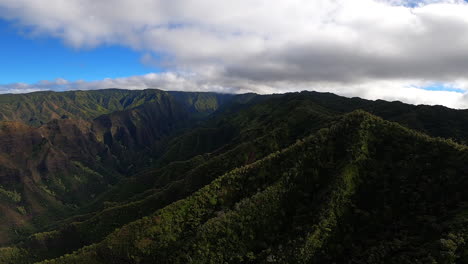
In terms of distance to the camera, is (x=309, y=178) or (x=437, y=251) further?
(x=309, y=178)

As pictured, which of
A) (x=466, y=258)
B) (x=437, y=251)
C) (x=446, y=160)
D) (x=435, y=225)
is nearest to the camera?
(x=466, y=258)

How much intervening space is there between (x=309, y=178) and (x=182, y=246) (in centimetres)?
3947

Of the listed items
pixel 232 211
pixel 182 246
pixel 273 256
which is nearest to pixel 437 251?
pixel 273 256

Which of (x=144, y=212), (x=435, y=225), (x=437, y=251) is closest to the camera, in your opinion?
(x=437, y=251)

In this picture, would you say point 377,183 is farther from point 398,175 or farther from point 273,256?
point 273,256

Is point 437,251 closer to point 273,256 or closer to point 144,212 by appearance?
point 273,256

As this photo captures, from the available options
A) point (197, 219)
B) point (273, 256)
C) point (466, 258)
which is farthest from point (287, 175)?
point (466, 258)

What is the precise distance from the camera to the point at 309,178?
75.1 meters

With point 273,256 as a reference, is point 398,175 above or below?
above

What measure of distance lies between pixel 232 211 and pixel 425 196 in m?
45.8

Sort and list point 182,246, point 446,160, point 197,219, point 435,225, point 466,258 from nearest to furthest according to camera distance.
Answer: point 466,258, point 435,225, point 446,160, point 182,246, point 197,219

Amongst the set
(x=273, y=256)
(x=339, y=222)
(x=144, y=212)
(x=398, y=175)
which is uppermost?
(x=398, y=175)

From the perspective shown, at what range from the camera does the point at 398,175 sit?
65.7m

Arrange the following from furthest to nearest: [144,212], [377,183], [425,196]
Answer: [144,212]
[377,183]
[425,196]
